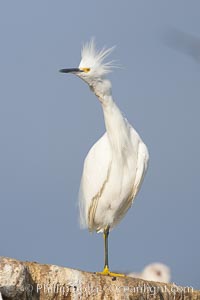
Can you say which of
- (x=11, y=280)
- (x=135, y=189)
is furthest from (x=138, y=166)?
(x=11, y=280)

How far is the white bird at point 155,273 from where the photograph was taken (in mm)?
16578

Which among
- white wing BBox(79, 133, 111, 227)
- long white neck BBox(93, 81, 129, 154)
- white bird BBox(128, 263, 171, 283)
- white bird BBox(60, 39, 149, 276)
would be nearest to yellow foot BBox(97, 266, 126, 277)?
white bird BBox(60, 39, 149, 276)

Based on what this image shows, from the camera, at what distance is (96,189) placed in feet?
48.3

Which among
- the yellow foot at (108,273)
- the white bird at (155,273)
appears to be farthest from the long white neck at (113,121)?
the white bird at (155,273)

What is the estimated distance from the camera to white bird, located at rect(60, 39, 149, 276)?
47.5 feet

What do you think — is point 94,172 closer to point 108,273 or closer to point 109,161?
point 109,161

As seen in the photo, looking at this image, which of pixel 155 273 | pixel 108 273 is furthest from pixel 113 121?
pixel 155 273

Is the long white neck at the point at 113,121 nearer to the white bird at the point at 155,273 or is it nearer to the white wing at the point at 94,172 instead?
the white wing at the point at 94,172

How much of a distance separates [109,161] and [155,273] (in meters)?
2.97

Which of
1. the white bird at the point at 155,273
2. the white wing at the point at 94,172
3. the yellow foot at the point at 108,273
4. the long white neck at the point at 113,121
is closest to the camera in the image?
the yellow foot at the point at 108,273

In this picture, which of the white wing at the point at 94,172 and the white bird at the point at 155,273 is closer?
the white wing at the point at 94,172

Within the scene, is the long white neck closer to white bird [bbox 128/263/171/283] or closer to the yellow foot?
the yellow foot

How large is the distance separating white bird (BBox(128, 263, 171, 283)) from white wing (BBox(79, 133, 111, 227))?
2.03m

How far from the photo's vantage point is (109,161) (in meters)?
14.6
